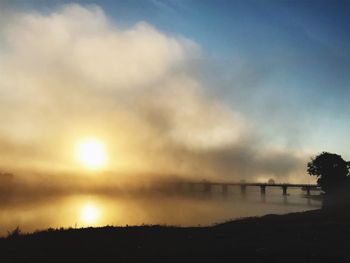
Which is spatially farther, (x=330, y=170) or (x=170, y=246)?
(x=330, y=170)

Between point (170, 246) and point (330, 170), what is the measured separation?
279 feet

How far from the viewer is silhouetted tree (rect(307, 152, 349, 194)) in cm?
9425

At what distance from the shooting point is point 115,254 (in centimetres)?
1984

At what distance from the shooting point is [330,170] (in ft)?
314

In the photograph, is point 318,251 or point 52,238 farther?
point 52,238

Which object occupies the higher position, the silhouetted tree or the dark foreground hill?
the silhouetted tree

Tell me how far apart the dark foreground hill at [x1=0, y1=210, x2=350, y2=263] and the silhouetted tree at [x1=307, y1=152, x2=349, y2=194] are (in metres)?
72.1

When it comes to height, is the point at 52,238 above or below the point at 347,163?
below

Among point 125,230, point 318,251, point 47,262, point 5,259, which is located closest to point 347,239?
point 318,251

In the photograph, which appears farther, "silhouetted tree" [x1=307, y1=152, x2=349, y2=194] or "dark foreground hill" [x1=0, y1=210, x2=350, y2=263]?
"silhouetted tree" [x1=307, y1=152, x2=349, y2=194]

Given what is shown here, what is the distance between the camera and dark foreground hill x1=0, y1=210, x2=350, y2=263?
19.0 metres

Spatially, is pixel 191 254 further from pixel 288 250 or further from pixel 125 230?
pixel 125 230

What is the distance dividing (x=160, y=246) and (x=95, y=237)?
206 inches

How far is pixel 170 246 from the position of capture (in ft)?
72.7
